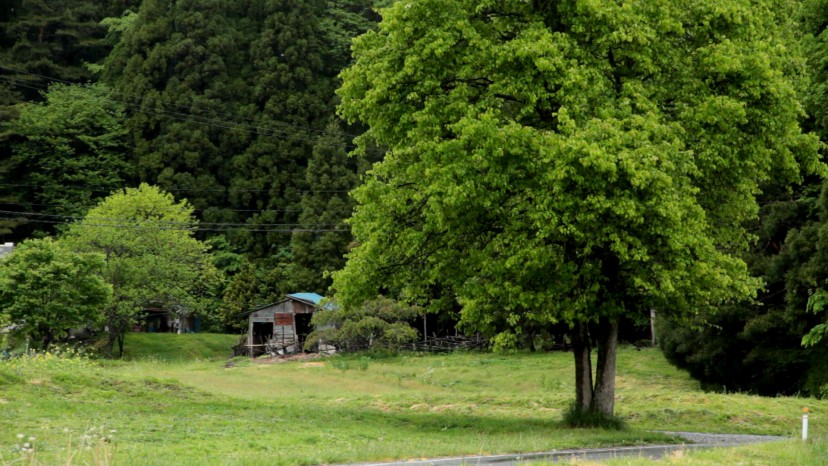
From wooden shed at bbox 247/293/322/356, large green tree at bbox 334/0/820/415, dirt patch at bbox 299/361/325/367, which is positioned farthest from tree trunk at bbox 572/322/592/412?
wooden shed at bbox 247/293/322/356

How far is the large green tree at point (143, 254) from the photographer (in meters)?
59.2

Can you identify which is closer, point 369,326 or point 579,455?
point 579,455

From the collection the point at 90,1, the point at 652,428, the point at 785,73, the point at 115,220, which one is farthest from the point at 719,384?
the point at 90,1

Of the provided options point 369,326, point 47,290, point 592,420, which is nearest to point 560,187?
point 592,420

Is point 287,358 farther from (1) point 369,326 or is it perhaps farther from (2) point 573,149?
(2) point 573,149

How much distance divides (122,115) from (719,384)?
58.8m

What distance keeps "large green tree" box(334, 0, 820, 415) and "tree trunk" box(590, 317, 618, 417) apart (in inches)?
1.3

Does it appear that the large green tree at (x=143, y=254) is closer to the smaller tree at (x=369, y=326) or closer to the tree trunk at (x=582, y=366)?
the smaller tree at (x=369, y=326)

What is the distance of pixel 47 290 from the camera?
4591cm

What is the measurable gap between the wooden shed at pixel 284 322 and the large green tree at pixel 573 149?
41.1m

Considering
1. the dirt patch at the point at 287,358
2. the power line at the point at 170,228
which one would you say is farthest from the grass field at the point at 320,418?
the power line at the point at 170,228

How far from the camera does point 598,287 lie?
63.6ft

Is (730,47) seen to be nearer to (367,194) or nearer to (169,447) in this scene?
(367,194)

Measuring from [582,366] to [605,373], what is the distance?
2.86ft
